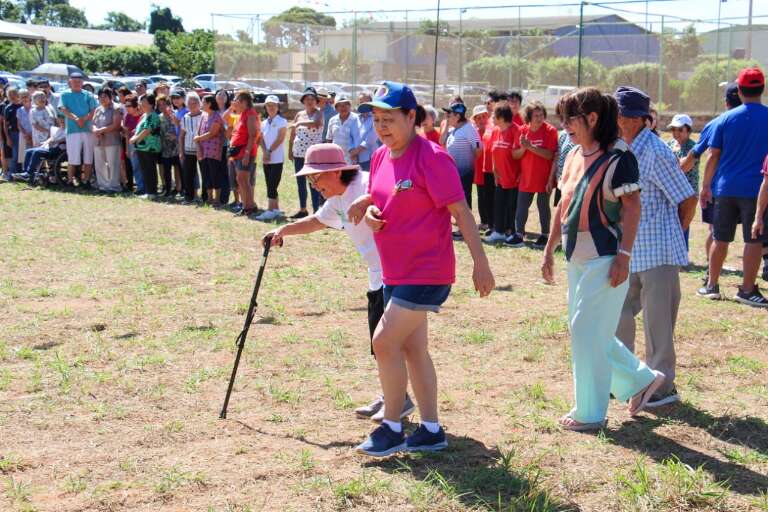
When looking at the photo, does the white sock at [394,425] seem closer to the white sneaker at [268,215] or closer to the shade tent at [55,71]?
the white sneaker at [268,215]

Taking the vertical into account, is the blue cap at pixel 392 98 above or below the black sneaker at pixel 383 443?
above

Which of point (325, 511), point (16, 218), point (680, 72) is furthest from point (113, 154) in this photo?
point (680, 72)

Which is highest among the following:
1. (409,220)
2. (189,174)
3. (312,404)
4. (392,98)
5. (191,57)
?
(191,57)

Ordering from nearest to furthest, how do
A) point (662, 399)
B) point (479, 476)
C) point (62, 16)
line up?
1. point (479, 476)
2. point (662, 399)
3. point (62, 16)

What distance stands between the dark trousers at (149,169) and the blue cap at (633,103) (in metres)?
11.9

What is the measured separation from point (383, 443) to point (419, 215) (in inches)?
48.4

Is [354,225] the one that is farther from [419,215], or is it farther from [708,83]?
[708,83]

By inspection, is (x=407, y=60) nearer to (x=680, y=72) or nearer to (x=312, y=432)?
(x=680, y=72)

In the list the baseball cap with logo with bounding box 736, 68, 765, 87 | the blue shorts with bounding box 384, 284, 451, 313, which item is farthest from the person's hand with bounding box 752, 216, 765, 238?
the blue shorts with bounding box 384, 284, 451, 313

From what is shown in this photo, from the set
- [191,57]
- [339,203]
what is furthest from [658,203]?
[191,57]

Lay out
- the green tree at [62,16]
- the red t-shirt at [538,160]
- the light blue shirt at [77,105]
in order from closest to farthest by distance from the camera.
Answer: the red t-shirt at [538,160] → the light blue shirt at [77,105] → the green tree at [62,16]

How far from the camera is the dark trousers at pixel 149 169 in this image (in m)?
16.3

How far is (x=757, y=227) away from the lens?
830cm

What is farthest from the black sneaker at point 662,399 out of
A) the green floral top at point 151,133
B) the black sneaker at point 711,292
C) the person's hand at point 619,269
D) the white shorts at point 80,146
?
the white shorts at point 80,146
